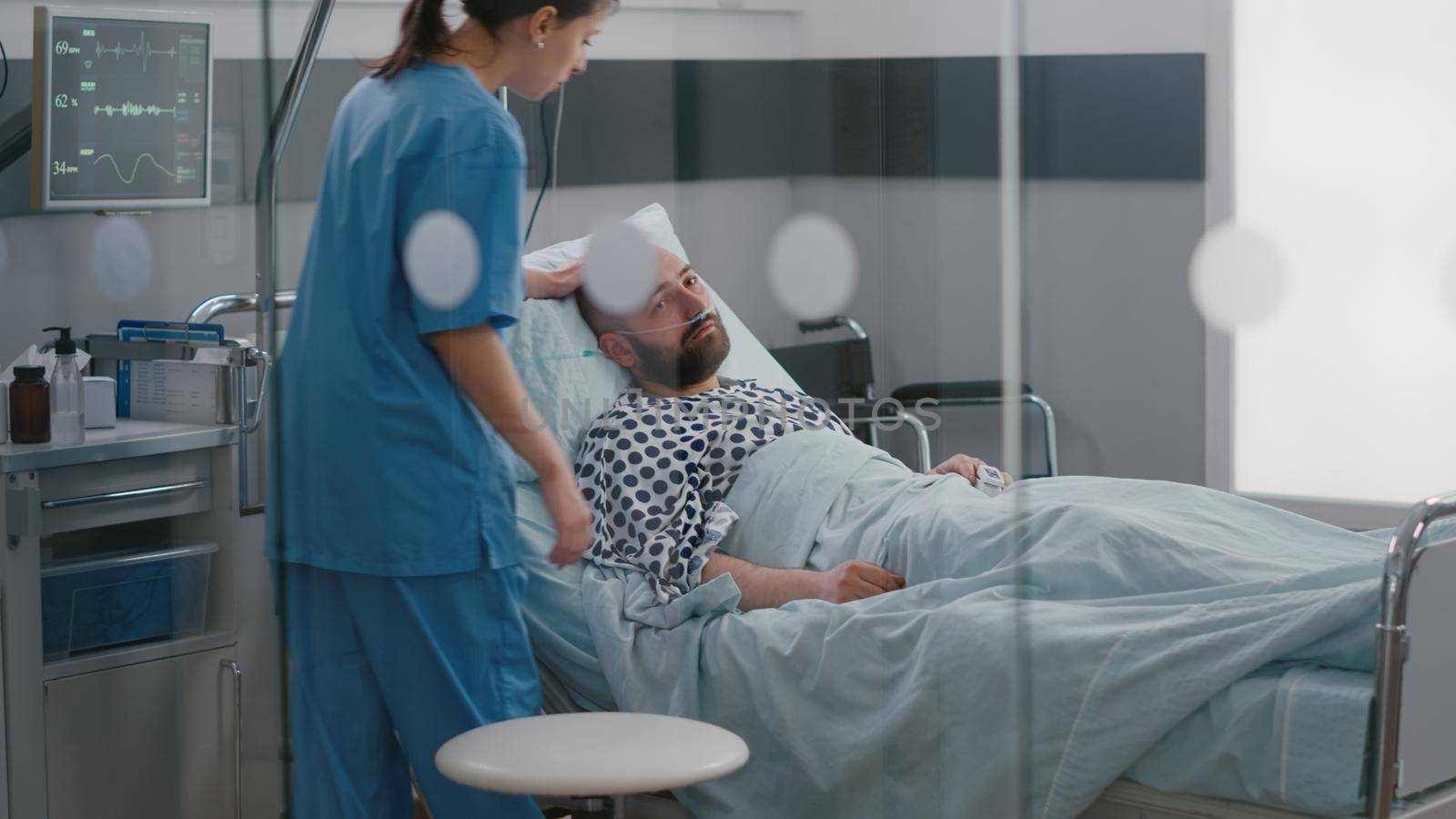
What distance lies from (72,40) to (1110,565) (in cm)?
205

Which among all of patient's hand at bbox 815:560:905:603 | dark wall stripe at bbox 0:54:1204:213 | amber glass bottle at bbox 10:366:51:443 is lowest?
patient's hand at bbox 815:560:905:603

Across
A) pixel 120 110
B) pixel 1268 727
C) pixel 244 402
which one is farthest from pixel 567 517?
pixel 120 110

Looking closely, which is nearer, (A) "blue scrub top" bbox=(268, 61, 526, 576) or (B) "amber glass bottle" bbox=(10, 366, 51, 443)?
(A) "blue scrub top" bbox=(268, 61, 526, 576)

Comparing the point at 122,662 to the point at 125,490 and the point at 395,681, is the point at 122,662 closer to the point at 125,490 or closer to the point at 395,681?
the point at 125,490

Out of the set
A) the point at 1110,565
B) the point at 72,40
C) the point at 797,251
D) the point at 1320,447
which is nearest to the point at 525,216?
the point at 797,251

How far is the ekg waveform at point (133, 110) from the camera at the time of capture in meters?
2.59

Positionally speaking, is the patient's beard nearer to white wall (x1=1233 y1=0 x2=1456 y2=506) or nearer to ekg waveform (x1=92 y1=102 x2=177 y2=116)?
white wall (x1=1233 y1=0 x2=1456 y2=506)

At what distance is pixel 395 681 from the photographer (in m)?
1.64

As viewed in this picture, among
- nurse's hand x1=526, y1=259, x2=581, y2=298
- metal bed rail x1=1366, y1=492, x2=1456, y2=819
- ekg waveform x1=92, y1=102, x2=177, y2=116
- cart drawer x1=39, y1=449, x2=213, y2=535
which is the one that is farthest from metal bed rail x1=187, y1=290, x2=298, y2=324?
→ metal bed rail x1=1366, y1=492, x2=1456, y2=819

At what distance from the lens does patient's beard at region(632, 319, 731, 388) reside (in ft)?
4.82

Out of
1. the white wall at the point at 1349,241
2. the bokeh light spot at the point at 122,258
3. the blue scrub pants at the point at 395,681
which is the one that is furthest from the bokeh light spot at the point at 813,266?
the bokeh light spot at the point at 122,258

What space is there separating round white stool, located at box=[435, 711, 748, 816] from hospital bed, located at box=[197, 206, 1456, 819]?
2.4 inches

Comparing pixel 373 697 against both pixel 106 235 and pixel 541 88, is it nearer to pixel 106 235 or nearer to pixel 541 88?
pixel 541 88

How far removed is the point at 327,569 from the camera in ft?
5.66
